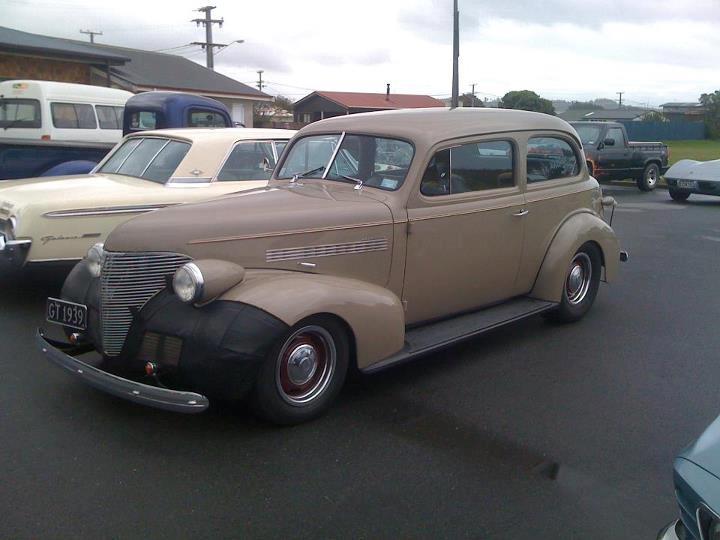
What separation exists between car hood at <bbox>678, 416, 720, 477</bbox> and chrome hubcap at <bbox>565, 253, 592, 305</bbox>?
3.78 m

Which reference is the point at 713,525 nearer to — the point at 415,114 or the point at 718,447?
the point at 718,447

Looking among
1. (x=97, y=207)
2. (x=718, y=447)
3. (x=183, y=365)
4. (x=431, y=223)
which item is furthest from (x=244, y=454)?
(x=97, y=207)

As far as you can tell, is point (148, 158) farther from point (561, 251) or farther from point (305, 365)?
point (561, 251)

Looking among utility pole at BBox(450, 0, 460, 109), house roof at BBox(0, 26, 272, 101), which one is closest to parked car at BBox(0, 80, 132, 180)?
house roof at BBox(0, 26, 272, 101)

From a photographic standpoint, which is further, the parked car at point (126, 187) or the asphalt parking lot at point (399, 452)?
the parked car at point (126, 187)

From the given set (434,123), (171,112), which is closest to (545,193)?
(434,123)

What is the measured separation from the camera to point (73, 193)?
20.4ft

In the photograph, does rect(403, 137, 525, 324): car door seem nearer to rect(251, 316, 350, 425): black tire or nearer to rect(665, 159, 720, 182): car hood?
rect(251, 316, 350, 425): black tire

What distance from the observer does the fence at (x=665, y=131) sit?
46069mm

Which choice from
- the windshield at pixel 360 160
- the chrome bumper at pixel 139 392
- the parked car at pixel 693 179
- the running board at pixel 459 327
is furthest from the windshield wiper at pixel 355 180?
the parked car at pixel 693 179

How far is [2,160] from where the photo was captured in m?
8.74

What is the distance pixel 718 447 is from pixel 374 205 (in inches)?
110

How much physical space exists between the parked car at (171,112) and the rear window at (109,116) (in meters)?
2.37

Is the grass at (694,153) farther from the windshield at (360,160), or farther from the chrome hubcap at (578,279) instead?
the windshield at (360,160)
